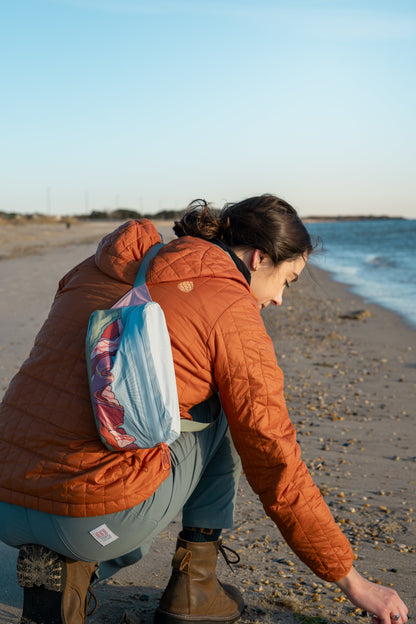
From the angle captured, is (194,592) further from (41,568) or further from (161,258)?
(161,258)

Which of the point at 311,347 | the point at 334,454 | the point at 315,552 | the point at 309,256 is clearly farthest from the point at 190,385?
the point at 311,347

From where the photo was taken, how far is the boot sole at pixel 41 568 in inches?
73.3

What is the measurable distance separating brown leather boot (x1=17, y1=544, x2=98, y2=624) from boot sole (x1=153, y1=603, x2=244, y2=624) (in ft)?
1.15

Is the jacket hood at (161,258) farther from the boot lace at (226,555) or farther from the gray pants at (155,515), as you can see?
the boot lace at (226,555)

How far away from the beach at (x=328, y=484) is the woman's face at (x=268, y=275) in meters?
0.39

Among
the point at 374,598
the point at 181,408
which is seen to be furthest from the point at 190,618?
the point at 181,408

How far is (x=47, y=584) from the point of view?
1865mm

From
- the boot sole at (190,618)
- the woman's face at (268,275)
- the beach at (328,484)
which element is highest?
the woman's face at (268,275)

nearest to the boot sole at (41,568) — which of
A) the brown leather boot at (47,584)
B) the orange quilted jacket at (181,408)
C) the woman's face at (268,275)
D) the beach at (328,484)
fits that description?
the brown leather boot at (47,584)

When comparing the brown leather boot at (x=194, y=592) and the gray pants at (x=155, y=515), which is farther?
the brown leather boot at (x=194, y=592)

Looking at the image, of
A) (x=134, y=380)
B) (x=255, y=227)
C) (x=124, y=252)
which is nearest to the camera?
(x=134, y=380)

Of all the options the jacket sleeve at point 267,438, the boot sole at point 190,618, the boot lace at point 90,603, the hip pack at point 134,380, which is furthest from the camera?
the boot sole at point 190,618

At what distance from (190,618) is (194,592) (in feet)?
0.28

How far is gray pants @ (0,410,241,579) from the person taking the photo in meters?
1.80
